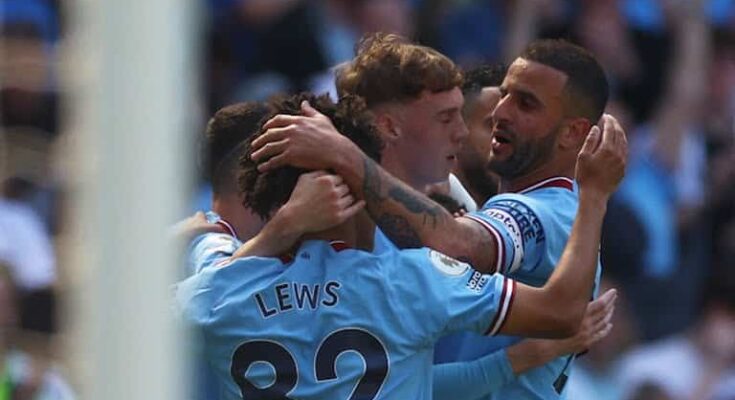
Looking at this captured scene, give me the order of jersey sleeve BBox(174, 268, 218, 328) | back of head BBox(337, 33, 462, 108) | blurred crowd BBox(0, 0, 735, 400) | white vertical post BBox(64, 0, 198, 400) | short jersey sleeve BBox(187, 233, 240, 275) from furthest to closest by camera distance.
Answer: blurred crowd BBox(0, 0, 735, 400), back of head BBox(337, 33, 462, 108), short jersey sleeve BBox(187, 233, 240, 275), jersey sleeve BBox(174, 268, 218, 328), white vertical post BBox(64, 0, 198, 400)

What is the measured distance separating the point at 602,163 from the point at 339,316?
604mm

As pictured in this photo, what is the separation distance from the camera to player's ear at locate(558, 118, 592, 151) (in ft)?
13.1

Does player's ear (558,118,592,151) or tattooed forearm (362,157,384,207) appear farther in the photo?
player's ear (558,118,592,151)

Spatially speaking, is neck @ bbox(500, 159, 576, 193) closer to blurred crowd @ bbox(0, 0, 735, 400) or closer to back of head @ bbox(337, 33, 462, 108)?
back of head @ bbox(337, 33, 462, 108)

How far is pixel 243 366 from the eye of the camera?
346 cm

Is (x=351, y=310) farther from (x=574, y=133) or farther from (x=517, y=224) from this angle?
(x=574, y=133)

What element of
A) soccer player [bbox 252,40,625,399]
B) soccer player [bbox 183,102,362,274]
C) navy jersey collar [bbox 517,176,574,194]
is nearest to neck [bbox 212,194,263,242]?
soccer player [bbox 183,102,362,274]

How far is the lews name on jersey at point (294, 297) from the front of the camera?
11.2ft

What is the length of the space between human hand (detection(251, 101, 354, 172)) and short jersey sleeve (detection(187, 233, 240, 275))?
10.2 inches

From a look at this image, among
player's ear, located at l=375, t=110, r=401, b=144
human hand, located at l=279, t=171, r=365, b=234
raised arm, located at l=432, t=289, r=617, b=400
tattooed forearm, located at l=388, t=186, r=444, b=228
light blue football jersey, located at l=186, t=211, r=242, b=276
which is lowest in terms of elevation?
raised arm, located at l=432, t=289, r=617, b=400

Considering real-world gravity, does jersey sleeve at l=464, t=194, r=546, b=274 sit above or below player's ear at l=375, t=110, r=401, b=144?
below

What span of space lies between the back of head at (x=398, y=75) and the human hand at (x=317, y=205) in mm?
478

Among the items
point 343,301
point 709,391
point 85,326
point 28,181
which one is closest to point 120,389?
point 85,326

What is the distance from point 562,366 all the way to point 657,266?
123 inches
